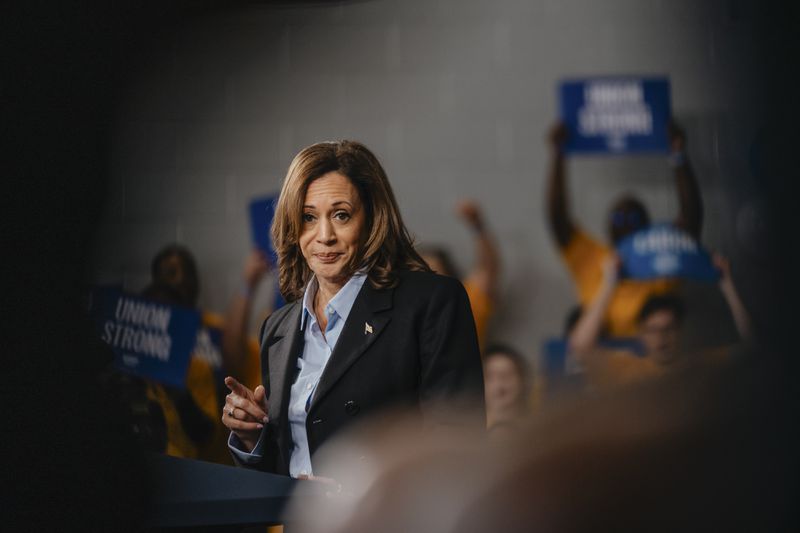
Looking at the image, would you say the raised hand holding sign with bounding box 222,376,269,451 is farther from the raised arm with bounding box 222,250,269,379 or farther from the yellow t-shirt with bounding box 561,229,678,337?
the yellow t-shirt with bounding box 561,229,678,337

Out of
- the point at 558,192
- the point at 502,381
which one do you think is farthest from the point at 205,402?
the point at 558,192

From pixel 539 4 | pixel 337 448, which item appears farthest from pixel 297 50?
pixel 337 448

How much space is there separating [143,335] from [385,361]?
48cm

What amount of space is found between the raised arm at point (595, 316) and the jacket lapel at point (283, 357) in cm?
178

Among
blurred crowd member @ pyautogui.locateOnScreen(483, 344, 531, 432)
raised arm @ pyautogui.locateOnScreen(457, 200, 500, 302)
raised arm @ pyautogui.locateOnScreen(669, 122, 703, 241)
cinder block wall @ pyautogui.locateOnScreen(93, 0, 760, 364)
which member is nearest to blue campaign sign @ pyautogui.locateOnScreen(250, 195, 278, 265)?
cinder block wall @ pyautogui.locateOnScreen(93, 0, 760, 364)

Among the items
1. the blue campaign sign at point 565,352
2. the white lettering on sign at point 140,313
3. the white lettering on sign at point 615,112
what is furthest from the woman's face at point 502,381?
the white lettering on sign at point 140,313

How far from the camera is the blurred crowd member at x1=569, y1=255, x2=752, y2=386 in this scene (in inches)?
96.4

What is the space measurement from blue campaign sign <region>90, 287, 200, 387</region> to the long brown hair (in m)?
0.22

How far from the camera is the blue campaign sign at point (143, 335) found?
1.15 meters

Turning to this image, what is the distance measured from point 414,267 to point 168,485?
38cm

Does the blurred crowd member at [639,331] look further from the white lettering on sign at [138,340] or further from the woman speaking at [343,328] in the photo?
the woman speaking at [343,328]

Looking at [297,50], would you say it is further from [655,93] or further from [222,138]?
[655,93]

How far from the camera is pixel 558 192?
280 cm

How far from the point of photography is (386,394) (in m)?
0.90
